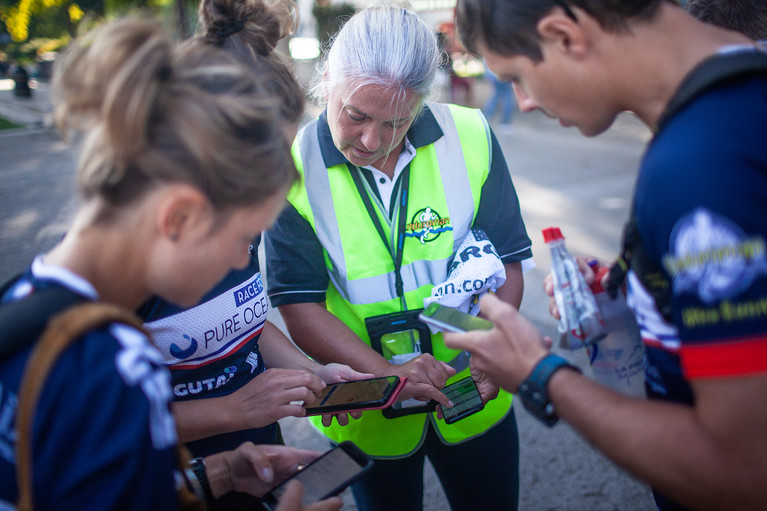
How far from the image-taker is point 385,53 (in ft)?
5.59

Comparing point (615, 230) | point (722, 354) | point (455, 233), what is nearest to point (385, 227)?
point (455, 233)

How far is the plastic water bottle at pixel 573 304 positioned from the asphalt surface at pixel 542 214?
3.42 feet

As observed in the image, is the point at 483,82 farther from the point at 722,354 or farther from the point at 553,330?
the point at 722,354

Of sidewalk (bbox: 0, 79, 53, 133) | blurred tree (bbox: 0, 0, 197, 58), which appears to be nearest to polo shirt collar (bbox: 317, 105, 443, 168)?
blurred tree (bbox: 0, 0, 197, 58)

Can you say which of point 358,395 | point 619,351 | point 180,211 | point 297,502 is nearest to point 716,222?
point 619,351

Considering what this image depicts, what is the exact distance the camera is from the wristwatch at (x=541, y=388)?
1.08 metres

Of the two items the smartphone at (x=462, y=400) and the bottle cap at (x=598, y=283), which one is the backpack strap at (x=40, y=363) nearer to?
the bottle cap at (x=598, y=283)

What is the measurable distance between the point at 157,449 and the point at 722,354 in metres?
0.87

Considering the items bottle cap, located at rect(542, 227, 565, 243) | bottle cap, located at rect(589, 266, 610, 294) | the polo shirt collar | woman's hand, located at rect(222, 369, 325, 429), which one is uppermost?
the polo shirt collar

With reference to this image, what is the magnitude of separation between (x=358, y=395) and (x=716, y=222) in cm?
110

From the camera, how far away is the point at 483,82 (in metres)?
15.9

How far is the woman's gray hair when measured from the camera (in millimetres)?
1709

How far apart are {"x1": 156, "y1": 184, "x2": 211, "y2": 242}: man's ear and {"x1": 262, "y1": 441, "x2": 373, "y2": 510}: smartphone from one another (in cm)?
68

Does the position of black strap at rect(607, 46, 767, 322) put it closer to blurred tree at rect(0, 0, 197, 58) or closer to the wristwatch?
the wristwatch
